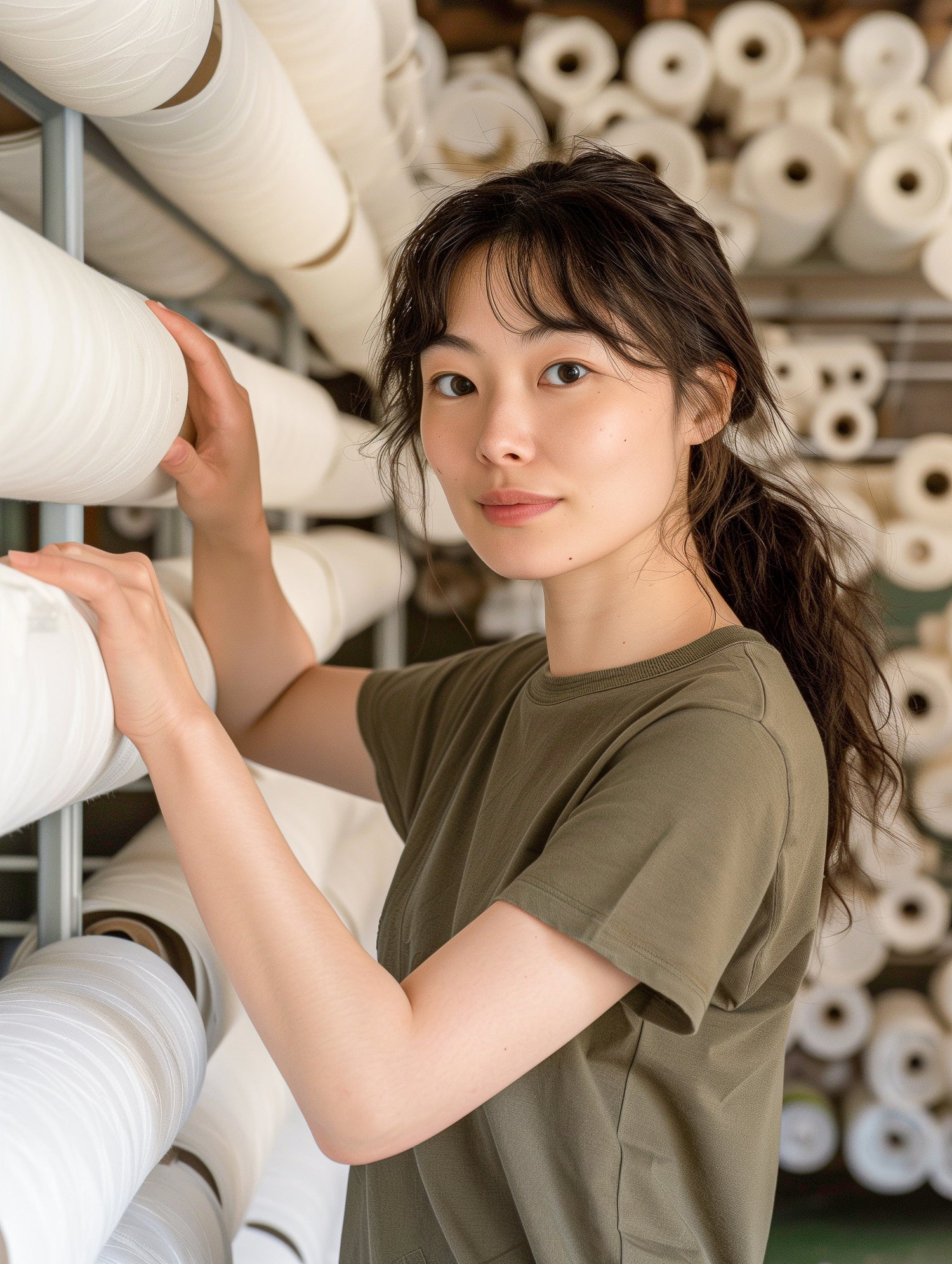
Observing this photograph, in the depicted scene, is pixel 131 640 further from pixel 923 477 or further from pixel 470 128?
pixel 923 477

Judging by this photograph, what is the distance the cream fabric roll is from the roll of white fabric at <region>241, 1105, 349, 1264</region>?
798 millimetres

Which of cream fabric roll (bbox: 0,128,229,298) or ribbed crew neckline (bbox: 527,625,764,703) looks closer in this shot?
ribbed crew neckline (bbox: 527,625,764,703)

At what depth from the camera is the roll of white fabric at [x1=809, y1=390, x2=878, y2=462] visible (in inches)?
80.0

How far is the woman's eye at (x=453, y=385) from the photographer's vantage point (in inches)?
30.1

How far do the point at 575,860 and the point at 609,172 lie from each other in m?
0.45

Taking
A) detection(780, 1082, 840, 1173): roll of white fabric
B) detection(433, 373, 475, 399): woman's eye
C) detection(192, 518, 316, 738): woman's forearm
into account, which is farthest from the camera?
detection(780, 1082, 840, 1173): roll of white fabric

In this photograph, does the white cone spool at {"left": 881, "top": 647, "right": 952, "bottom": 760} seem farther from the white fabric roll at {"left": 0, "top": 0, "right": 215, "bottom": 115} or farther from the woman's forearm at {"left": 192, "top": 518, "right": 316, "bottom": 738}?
the white fabric roll at {"left": 0, "top": 0, "right": 215, "bottom": 115}

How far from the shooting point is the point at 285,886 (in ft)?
1.91

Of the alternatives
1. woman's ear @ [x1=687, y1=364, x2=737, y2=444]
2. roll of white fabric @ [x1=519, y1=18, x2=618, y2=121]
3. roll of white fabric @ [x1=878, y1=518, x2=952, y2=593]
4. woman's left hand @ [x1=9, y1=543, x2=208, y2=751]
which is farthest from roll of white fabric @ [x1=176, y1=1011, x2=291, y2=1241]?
roll of white fabric @ [x1=519, y1=18, x2=618, y2=121]

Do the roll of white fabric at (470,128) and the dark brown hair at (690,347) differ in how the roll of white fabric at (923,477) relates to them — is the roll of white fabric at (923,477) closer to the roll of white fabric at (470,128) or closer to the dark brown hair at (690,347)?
the roll of white fabric at (470,128)

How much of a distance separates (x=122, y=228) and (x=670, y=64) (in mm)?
1386

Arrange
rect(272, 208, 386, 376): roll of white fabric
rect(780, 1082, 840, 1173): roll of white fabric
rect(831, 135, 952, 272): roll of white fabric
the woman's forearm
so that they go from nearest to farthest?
the woman's forearm
rect(272, 208, 386, 376): roll of white fabric
rect(831, 135, 952, 272): roll of white fabric
rect(780, 1082, 840, 1173): roll of white fabric

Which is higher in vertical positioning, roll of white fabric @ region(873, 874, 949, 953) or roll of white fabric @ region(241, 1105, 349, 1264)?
roll of white fabric @ region(241, 1105, 349, 1264)

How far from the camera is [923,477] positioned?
Result: 2.06 m
